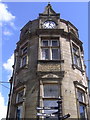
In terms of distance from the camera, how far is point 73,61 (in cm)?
1441

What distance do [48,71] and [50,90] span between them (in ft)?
4.52

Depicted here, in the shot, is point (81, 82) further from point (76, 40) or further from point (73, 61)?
point (76, 40)

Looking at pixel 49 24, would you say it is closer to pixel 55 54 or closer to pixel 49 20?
pixel 49 20

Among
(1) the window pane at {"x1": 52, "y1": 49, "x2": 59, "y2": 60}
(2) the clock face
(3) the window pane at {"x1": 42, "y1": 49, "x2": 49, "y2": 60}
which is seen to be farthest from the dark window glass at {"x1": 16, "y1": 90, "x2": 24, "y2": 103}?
(2) the clock face

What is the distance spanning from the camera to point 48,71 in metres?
13.1

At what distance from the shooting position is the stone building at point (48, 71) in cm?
1198

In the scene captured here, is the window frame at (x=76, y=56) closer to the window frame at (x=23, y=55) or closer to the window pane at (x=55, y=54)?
the window pane at (x=55, y=54)

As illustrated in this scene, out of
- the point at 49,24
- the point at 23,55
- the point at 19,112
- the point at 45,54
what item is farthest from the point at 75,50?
the point at 19,112

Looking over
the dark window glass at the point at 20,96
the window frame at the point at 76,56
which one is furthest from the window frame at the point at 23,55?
the window frame at the point at 76,56

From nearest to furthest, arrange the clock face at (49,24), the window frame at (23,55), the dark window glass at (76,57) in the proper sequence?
the window frame at (23,55) → the dark window glass at (76,57) → the clock face at (49,24)

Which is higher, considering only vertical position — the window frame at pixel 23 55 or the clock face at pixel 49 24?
the clock face at pixel 49 24

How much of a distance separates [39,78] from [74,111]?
9.94ft

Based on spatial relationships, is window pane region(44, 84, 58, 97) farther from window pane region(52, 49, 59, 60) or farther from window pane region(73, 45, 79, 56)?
window pane region(73, 45, 79, 56)

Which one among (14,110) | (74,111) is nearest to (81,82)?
(74,111)
